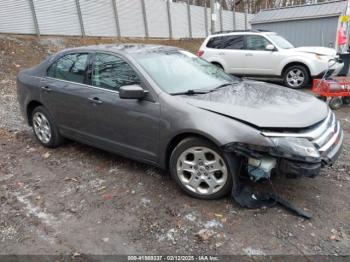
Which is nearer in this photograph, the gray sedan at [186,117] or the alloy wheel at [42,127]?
the gray sedan at [186,117]

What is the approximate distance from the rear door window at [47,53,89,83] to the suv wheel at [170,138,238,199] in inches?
73.9

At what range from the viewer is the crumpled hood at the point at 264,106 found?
10.9 feet

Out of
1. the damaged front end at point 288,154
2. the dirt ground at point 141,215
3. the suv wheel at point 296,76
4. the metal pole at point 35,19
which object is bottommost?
Result: the dirt ground at point 141,215

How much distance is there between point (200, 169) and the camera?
3.64m

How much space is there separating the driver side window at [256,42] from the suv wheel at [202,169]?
Answer: 766 cm

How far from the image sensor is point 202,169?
3.62m

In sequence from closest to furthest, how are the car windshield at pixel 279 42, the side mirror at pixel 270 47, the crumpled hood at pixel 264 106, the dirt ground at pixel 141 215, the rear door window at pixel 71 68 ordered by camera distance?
the dirt ground at pixel 141 215, the crumpled hood at pixel 264 106, the rear door window at pixel 71 68, the side mirror at pixel 270 47, the car windshield at pixel 279 42

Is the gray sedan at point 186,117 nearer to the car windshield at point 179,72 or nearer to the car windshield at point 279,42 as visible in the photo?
the car windshield at point 179,72

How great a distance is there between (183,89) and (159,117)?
0.48 m

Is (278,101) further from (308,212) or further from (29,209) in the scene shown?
(29,209)

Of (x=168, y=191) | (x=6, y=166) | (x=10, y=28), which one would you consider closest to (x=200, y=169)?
(x=168, y=191)

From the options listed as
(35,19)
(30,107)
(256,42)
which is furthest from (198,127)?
(35,19)

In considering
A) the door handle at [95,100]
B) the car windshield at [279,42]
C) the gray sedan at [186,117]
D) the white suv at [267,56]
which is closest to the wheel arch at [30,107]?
the gray sedan at [186,117]

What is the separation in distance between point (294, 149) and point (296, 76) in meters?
7.41
